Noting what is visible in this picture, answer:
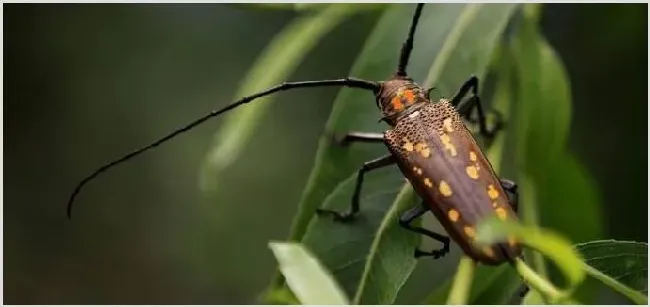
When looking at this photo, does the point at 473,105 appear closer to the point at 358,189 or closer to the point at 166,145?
the point at 358,189

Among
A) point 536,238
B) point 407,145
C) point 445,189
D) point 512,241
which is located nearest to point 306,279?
point 536,238

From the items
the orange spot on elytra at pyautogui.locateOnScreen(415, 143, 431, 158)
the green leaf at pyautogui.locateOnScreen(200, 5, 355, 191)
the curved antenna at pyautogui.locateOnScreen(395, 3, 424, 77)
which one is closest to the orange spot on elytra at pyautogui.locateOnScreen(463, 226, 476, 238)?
the orange spot on elytra at pyautogui.locateOnScreen(415, 143, 431, 158)

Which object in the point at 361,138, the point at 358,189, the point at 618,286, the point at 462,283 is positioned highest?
the point at 361,138

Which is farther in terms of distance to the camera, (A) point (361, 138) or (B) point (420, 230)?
(A) point (361, 138)

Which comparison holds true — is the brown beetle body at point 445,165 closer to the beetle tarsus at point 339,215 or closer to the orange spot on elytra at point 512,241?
the orange spot on elytra at point 512,241

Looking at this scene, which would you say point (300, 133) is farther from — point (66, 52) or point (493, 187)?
point (493, 187)

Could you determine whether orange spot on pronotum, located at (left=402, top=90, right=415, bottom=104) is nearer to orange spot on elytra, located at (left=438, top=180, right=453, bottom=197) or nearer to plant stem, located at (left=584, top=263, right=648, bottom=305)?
orange spot on elytra, located at (left=438, top=180, right=453, bottom=197)

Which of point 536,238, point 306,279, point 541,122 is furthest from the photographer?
point 541,122
